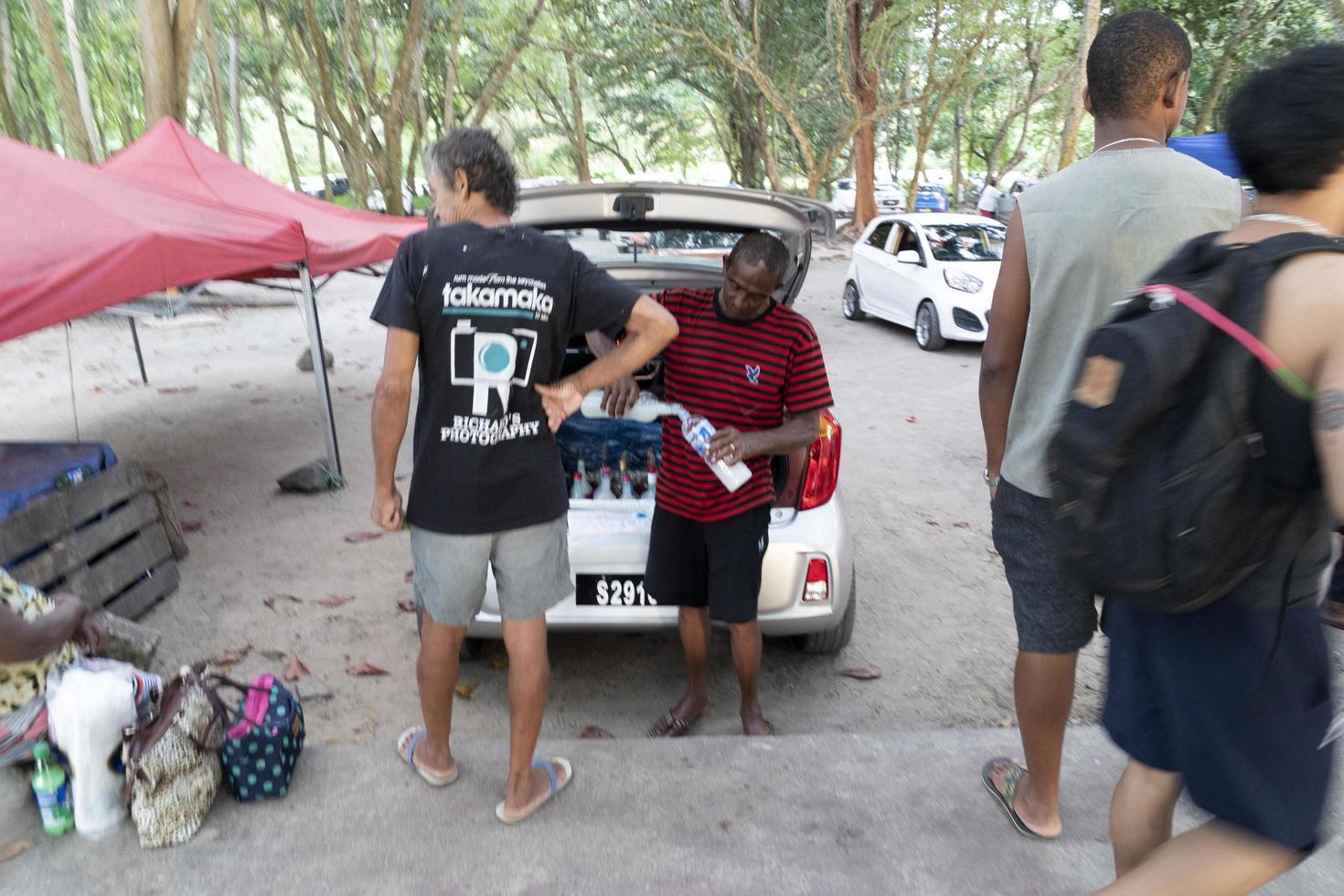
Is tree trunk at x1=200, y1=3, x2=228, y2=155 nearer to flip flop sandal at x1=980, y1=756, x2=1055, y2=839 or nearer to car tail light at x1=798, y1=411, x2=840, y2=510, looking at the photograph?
car tail light at x1=798, y1=411, x2=840, y2=510

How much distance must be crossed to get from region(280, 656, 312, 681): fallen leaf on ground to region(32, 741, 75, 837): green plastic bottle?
57.5 inches

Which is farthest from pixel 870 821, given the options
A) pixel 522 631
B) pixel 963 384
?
pixel 963 384

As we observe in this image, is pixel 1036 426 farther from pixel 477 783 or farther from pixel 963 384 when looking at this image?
pixel 963 384

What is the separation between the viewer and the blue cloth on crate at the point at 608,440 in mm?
4441

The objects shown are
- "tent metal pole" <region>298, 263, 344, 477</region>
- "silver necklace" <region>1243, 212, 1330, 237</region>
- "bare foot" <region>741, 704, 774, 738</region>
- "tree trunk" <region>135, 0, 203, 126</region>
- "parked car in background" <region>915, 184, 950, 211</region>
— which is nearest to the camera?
"silver necklace" <region>1243, 212, 1330, 237</region>

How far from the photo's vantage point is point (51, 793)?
103 inches

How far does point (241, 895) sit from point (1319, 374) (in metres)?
2.62

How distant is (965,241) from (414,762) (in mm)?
10631

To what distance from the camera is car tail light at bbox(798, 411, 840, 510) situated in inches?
144

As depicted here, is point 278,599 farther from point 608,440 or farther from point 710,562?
point 710,562

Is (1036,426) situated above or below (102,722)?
above

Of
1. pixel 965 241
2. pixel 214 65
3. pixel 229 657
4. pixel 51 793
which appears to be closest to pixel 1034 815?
pixel 51 793

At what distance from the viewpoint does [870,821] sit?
109 inches

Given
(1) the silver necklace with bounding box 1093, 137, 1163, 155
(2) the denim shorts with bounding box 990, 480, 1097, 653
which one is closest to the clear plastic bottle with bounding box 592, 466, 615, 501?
(2) the denim shorts with bounding box 990, 480, 1097, 653
